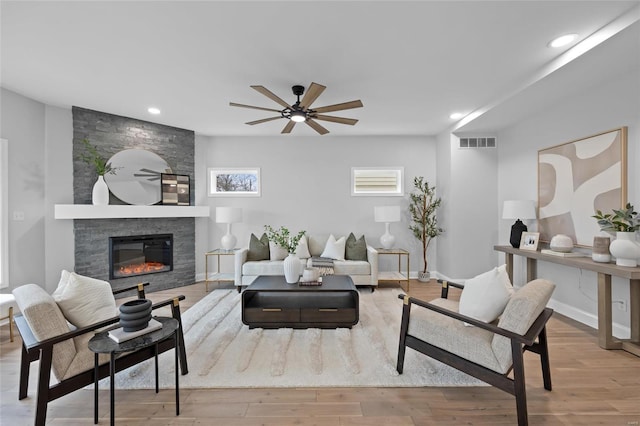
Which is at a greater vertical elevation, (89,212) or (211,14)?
(211,14)

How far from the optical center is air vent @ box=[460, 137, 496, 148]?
509 centimetres

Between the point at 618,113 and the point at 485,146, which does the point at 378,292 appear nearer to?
the point at 485,146

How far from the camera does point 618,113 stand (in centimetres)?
303

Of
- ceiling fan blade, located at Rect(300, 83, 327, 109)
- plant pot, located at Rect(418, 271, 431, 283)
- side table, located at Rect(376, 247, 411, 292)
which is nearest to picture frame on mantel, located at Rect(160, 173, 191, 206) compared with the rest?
ceiling fan blade, located at Rect(300, 83, 327, 109)

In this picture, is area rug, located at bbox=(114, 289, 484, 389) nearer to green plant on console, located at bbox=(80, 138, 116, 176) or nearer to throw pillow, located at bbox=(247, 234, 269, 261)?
throw pillow, located at bbox=(247, 234, 269, 261)

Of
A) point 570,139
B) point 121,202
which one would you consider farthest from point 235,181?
point 570,139

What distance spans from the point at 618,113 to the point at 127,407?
516 cm

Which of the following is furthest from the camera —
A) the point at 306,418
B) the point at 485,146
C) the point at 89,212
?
the point at 485,146

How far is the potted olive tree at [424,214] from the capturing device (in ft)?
17.7

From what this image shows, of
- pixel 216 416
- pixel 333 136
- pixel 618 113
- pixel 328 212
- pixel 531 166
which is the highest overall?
pixel 333 136

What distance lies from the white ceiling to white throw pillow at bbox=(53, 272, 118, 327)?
2.03m

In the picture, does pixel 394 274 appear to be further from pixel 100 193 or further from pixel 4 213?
pixel 4 213

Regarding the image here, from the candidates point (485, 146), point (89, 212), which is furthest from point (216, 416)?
point (485, 146)

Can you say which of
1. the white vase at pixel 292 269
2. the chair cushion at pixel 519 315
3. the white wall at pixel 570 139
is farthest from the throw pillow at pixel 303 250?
the chair cushion at pixel 519 315
